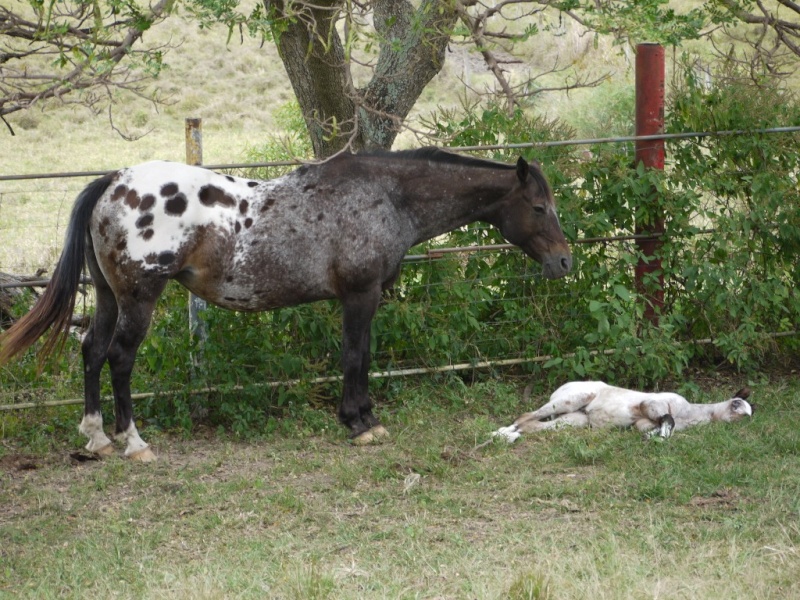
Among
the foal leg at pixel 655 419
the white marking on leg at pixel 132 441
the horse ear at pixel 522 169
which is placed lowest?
the white marking on leg at pixel 132 441

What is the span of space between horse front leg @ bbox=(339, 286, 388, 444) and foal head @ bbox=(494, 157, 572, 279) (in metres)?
0.98

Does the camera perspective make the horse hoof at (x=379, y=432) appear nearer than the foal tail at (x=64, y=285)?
No

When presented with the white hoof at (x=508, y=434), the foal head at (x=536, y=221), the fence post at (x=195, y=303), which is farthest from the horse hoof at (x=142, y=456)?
the foal head at (x=536, y=221)

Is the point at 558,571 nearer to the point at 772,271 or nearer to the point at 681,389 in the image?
the point at 681,389

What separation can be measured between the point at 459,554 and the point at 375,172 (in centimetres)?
267

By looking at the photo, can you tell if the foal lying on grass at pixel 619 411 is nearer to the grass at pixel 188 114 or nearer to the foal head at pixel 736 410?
the foal head at pixel 736 410

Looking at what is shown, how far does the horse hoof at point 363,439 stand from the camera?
5680 millimetres

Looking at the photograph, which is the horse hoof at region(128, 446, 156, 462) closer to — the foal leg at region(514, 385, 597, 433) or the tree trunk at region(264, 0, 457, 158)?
the foal leg at region(514, 385, 597, 433)

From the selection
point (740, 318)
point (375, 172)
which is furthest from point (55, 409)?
point (740, 318)

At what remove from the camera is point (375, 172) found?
580cm

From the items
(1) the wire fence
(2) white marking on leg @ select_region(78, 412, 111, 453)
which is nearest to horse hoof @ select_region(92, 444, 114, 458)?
(2) white marking on leg @ select_region(78, 412, 111, 453)

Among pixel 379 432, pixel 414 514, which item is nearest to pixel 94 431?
pixel 379 432

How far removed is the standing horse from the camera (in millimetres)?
5285

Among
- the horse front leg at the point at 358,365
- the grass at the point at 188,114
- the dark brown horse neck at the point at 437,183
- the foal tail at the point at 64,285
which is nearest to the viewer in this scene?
the foal tail at the point at 64,285
